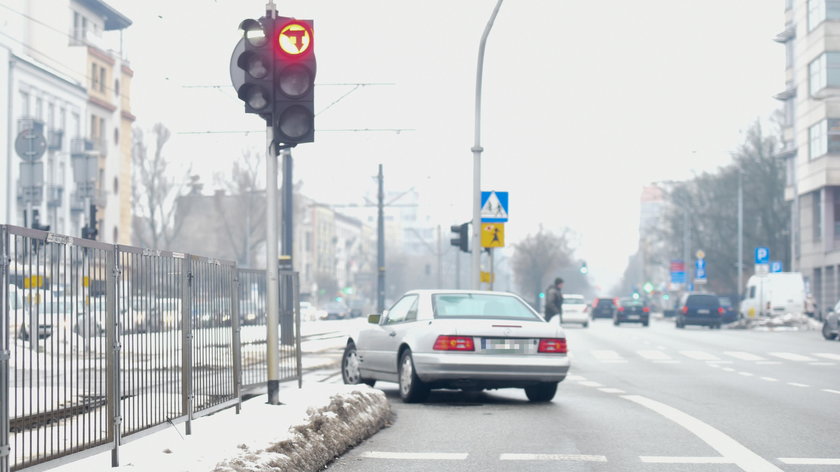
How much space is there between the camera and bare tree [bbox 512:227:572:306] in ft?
383

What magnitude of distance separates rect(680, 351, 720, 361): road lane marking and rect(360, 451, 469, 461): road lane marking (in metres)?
17.9

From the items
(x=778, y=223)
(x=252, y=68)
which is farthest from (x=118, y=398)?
(x=778, y=223)

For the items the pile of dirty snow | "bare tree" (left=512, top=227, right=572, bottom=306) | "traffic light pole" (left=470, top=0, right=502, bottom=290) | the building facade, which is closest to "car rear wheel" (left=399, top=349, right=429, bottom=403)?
"traffic light pole" (left=470, top=0, right=502, bottom=290)

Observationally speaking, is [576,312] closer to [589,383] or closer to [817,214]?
[817,214]

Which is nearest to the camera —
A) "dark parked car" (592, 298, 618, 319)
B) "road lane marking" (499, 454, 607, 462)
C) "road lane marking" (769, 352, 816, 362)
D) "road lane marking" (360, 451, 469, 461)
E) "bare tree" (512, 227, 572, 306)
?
"road lane marking" (499, 454, 607, 462)

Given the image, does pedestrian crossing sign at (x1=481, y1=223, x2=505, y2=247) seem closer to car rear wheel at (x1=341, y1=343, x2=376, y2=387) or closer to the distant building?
car rear wheel at (x1=341, y1=343, x2=376, y2=387)

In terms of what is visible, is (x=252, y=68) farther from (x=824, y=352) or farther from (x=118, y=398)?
(x=824, y=352)

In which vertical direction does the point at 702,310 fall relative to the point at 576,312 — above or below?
above

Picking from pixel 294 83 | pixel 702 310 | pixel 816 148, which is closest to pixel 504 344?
pixel 294 83

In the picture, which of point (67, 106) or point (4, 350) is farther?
point (67, 106)

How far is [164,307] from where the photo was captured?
8.92 meters

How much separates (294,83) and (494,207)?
14730 millimetres

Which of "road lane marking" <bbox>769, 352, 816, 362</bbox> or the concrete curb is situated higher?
the concrete curb

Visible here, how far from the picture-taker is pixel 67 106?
69.0 meters
